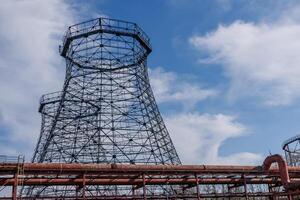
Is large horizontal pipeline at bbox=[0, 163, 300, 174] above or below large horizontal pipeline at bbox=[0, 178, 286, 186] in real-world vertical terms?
above

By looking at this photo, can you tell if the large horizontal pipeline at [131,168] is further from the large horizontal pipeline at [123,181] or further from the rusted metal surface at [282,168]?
the large horizontal pipeline at [123,181]

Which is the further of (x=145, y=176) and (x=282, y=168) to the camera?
(x=282, y=168)

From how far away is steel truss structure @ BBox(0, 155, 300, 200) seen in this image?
2736 centimetres

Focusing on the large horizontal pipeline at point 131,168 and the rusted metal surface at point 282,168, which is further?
the rusted metal surface at point 282,168

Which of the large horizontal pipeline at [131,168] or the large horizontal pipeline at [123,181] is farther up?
the large horizontal pipeline at [131,168]

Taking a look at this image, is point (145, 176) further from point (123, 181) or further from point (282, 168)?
point (282, 168)

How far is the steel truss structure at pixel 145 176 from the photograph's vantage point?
89.8ft

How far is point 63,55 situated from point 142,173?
27291 mm

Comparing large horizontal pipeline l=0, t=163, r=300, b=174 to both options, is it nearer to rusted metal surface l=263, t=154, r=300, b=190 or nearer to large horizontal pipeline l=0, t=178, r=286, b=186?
rusted metal surface l=263, t=154, r=300, b=190

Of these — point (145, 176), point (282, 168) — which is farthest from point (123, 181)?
point (282, 168)

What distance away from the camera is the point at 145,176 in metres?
32.0

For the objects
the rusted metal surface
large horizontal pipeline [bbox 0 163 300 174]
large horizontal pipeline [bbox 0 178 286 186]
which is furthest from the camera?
the rusted metal surface

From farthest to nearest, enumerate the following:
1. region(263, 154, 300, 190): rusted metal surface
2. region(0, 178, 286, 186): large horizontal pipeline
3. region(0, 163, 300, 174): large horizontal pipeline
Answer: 1. region(263, 154, 300, 190): rusted metal surface
2. region(0, 178, 286, 186): large horizontal pipeline
3. region(0, 163, 300, 174): large horizontal pipeline

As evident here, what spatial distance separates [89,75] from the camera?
167ft
